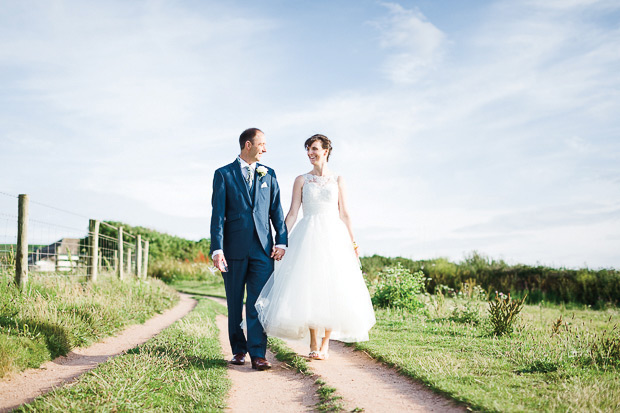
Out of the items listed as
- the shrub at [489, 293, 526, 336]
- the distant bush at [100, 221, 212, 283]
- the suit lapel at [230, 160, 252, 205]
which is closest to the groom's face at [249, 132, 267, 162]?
the suit lapel at [230, 160, 252, 205]

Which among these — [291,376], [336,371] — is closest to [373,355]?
[336,371]

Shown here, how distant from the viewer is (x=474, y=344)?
7.09m

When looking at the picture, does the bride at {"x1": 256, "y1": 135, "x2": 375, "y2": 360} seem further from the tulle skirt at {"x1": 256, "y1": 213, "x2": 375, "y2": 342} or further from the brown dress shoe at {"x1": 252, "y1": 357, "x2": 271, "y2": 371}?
the brown dress shoe at {"x1": 252, "y1": 357, "x2": 271, "y2": 371}

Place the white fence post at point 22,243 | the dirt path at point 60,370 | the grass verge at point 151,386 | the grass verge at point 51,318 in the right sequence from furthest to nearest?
Result: 1. the white fence post at point 22,243
2. the grass verge at point 51,318
3. the dirt path at point 60,370
4. the grass verge at point 151,386

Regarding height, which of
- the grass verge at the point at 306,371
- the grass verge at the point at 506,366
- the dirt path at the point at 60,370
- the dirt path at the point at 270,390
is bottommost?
the dirt path at the point at 60,370

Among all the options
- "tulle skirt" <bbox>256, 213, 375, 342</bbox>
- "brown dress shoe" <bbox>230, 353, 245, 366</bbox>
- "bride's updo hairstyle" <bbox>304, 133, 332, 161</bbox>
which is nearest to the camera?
"tulle skirt" <bbox>256, 213, 375, 342</bbox>

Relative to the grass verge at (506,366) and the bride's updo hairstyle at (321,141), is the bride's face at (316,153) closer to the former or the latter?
the bride's updo hairstyle at (321,141)

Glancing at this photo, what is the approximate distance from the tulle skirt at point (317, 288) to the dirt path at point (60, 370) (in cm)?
242

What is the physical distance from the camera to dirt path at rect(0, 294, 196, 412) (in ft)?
16.5

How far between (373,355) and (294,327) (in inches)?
58.6

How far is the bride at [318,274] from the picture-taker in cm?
569

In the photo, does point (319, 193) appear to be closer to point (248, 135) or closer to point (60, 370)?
point (248, 135)

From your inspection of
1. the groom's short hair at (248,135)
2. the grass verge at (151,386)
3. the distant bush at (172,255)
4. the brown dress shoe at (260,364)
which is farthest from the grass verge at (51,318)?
the distant bush at (172,255)

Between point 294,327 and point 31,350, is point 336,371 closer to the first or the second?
point 294,327
